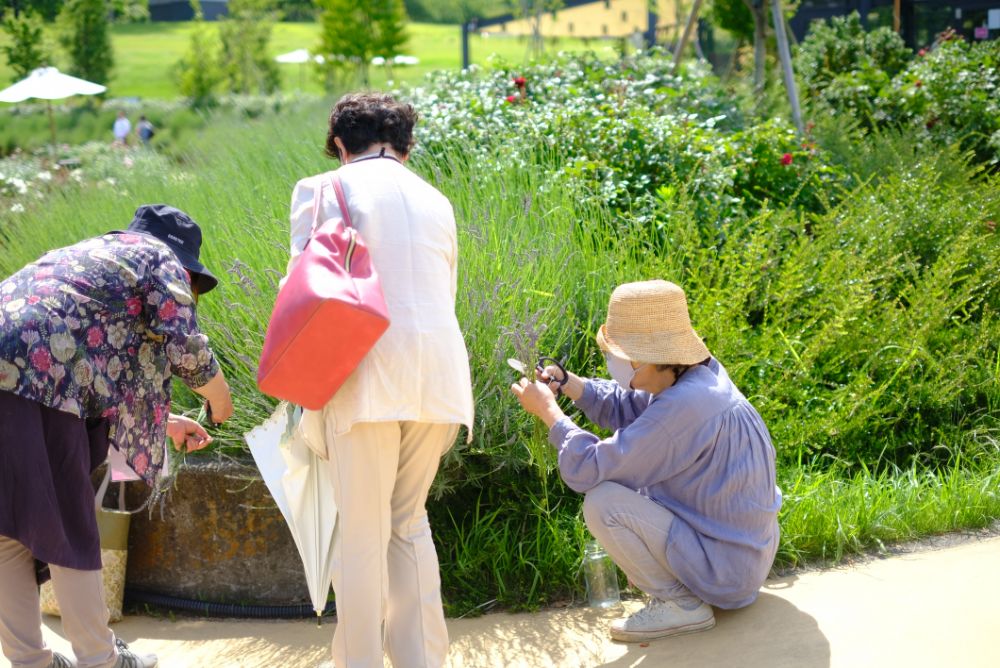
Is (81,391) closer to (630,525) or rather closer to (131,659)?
(131,659)

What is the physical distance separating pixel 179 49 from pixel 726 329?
222ft

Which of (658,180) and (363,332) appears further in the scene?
(658,180)

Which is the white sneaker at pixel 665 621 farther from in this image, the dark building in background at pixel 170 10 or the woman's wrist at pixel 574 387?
the dark building in background at pixel 170 10

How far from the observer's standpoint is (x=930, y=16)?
14867 millimetres

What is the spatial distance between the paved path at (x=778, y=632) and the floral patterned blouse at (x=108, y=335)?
35.7 inches

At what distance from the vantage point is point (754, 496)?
3.05 meters

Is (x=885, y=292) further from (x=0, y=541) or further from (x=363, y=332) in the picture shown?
(x=0, y=541)

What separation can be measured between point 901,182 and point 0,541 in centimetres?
421

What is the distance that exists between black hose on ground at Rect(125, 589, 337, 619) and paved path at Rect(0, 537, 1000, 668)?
0.03 m

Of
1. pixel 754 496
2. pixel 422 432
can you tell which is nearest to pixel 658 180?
pixel 754 496

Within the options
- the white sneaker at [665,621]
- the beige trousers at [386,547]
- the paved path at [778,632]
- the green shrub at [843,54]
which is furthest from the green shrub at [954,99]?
the beige trousers at [386,547]

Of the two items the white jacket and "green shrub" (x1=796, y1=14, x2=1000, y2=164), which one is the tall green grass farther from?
"green shrub" (x1=796, y1=14, x2=1000, y2=164)

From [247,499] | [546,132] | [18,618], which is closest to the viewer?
[18,618]

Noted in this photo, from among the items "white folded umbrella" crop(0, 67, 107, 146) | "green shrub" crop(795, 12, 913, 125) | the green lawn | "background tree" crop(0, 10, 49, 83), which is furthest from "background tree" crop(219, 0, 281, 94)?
"green shrub" crop(795, 12, 913, 125)
